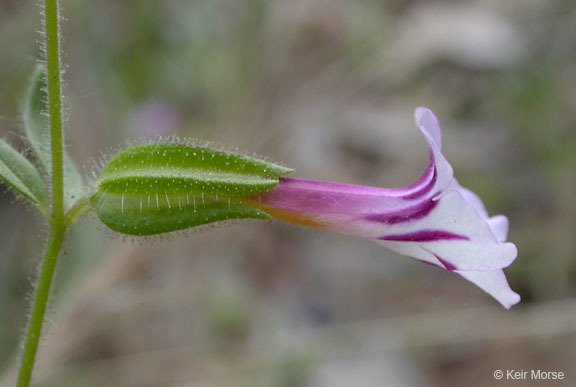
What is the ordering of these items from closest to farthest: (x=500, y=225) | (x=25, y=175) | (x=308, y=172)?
(x=25, y=175)
(x=500, y=225)
(x=308, y=172)

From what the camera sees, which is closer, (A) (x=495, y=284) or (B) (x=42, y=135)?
(A) (x=495, y=284)

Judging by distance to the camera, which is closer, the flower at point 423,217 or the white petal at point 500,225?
the flower at point 423,217

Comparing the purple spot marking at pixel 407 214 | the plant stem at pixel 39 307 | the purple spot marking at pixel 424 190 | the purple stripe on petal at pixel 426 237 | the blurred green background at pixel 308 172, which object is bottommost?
the plant stem at pixel 39 307

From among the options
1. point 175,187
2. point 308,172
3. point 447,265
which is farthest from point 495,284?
point 308,172

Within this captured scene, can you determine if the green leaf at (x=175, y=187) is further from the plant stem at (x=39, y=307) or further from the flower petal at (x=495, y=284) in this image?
the flower petal at (x=495, y=284)

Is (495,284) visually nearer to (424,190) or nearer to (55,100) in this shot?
(424,190)

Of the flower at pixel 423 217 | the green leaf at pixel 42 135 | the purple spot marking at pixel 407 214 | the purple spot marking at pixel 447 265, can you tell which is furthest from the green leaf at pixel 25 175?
the purple spot marking at pixel 447 265
